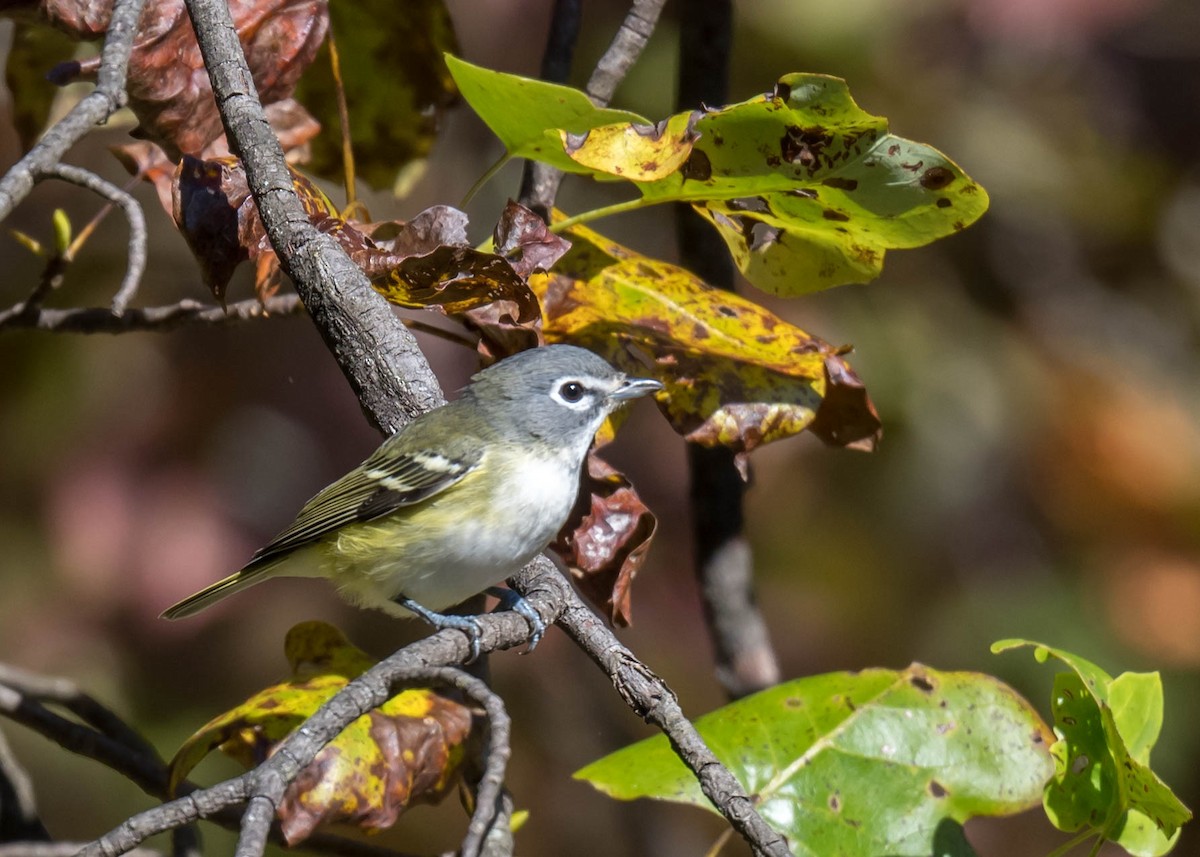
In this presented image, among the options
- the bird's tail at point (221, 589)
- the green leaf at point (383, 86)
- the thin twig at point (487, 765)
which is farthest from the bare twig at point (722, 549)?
the thin twig at point (487, 765)

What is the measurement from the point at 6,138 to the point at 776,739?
417 centimetres

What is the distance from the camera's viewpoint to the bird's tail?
10.0 ft

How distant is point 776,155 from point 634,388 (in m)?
0.69

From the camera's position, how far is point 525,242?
241 centimetres

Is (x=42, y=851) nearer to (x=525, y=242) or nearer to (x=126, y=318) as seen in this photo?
(x=126, y=318)

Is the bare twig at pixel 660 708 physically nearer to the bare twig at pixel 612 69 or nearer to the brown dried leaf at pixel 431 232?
the brown dried leaf at pixel 431 232

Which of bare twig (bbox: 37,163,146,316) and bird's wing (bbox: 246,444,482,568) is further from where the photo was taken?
bird's wing (bbox: 246,444,482,568)

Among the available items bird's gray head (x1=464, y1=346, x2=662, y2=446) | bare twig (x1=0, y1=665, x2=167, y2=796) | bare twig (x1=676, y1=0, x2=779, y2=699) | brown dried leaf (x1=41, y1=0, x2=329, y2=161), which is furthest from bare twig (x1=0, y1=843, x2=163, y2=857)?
bare twig (x1=676, y1=0, x2=779, y2=699)

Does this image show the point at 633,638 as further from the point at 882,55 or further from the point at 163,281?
the point at 882,55

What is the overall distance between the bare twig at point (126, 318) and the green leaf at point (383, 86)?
1.82 feet

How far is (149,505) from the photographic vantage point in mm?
4410

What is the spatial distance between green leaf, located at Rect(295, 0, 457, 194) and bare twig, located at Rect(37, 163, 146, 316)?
2.83ft

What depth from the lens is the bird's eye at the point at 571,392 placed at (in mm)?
3055

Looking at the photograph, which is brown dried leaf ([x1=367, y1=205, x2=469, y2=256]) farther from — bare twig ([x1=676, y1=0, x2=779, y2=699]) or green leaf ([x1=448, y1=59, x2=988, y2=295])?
bare twig ([x1=676, y1=0, x2=779, y2=699])
